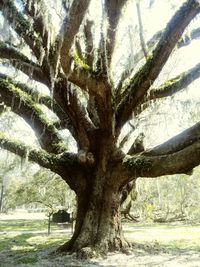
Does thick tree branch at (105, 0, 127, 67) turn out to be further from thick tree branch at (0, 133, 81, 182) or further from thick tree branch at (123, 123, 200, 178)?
thick tree branch at (0, 133, 81, 182)

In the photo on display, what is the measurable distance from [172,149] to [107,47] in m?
2.77

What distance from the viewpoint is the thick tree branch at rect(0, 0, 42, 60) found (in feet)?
18.1

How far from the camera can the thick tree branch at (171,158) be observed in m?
6.93

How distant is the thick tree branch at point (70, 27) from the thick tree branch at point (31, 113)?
3076 millimetres

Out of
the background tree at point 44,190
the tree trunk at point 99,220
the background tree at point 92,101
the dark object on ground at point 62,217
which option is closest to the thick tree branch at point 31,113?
the background tree at point 92,101

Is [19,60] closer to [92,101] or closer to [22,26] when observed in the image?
[22,26]

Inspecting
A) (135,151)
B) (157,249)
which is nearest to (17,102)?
(135,151)

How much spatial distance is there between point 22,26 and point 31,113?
350cm

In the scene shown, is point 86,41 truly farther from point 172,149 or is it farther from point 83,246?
point 83,246

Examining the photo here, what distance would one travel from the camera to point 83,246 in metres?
7.62

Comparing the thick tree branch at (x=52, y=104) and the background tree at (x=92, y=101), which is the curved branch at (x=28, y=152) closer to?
the background tree at (x=92, y=101)

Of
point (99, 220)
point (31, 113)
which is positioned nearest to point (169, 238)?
point (99, 220)

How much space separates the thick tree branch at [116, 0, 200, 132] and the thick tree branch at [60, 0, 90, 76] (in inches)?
69.8

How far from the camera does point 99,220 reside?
26.3ft
